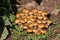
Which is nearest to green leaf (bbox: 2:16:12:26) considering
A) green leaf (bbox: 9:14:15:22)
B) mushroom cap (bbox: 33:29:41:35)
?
green leaf (bbox: 9:14:15:22)

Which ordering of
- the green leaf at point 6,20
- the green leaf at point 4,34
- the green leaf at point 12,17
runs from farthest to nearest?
the green leaf at point 12,17 < the green leaf at point 6,20 < the green leaf at point 4,34

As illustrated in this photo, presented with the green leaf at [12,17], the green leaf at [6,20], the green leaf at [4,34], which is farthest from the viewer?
the green leaf at [12,17]

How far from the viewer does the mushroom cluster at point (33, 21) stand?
5.19 m

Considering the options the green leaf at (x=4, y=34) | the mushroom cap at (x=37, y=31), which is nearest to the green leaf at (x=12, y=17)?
the green leaf at (x=4, y=34)

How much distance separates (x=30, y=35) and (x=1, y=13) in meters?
0.92

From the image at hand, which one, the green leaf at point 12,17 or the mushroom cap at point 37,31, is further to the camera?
the green leaf at point 12,17

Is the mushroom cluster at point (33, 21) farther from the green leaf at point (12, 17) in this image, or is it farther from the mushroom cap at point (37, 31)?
the green leaf at point (12, 17)

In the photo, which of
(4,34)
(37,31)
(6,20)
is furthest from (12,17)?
(37,31)

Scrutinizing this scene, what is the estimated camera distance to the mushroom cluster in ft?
17.0

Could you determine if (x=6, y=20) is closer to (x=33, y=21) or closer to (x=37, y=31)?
(x=33, y=21)

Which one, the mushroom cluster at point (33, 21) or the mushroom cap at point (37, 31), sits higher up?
the mushroom cluster at point (33, 21)

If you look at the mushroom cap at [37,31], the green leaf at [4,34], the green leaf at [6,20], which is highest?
the green leaf at [6,20]

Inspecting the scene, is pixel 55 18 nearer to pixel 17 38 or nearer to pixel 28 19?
pixel 28 19

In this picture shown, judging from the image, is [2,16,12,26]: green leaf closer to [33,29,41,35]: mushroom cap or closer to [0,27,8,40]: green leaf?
[0,27,8,40]: green leaf
